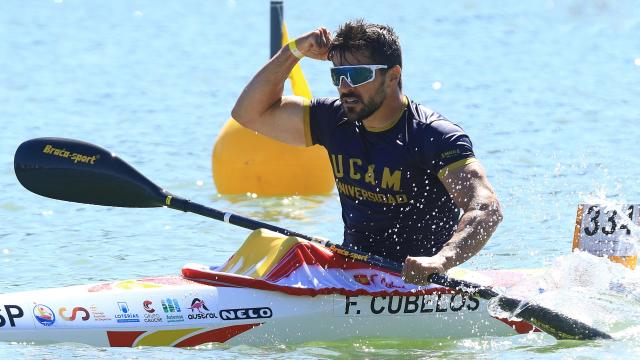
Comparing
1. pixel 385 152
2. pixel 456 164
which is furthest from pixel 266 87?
pixel 456 164

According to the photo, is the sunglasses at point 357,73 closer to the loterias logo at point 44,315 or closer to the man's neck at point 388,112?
the man's neck at point 388,112

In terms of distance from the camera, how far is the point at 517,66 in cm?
2027

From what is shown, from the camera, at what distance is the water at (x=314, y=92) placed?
8.14 m

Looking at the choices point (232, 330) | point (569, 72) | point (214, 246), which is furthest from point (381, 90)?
point (569, 72)

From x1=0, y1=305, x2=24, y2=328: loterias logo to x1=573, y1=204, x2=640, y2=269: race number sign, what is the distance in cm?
282

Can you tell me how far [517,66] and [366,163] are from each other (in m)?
14.3

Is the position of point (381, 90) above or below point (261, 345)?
above

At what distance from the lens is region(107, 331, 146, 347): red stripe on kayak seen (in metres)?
6.30

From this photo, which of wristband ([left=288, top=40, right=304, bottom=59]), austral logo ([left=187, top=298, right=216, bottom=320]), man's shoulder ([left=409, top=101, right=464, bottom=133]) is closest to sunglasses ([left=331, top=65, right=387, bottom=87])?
man's shoulder ([left=409, top=101, right=464, bottom=133])

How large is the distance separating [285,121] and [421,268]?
1.32m

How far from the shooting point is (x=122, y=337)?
20.7 ft

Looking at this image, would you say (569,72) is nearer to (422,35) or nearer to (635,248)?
(422,35)

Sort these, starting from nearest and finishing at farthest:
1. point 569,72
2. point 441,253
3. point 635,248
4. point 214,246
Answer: point 441,253 < point 635,248 < point 214,246 < point 569,72

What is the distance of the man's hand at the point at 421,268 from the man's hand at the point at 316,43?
1249 millimetres
